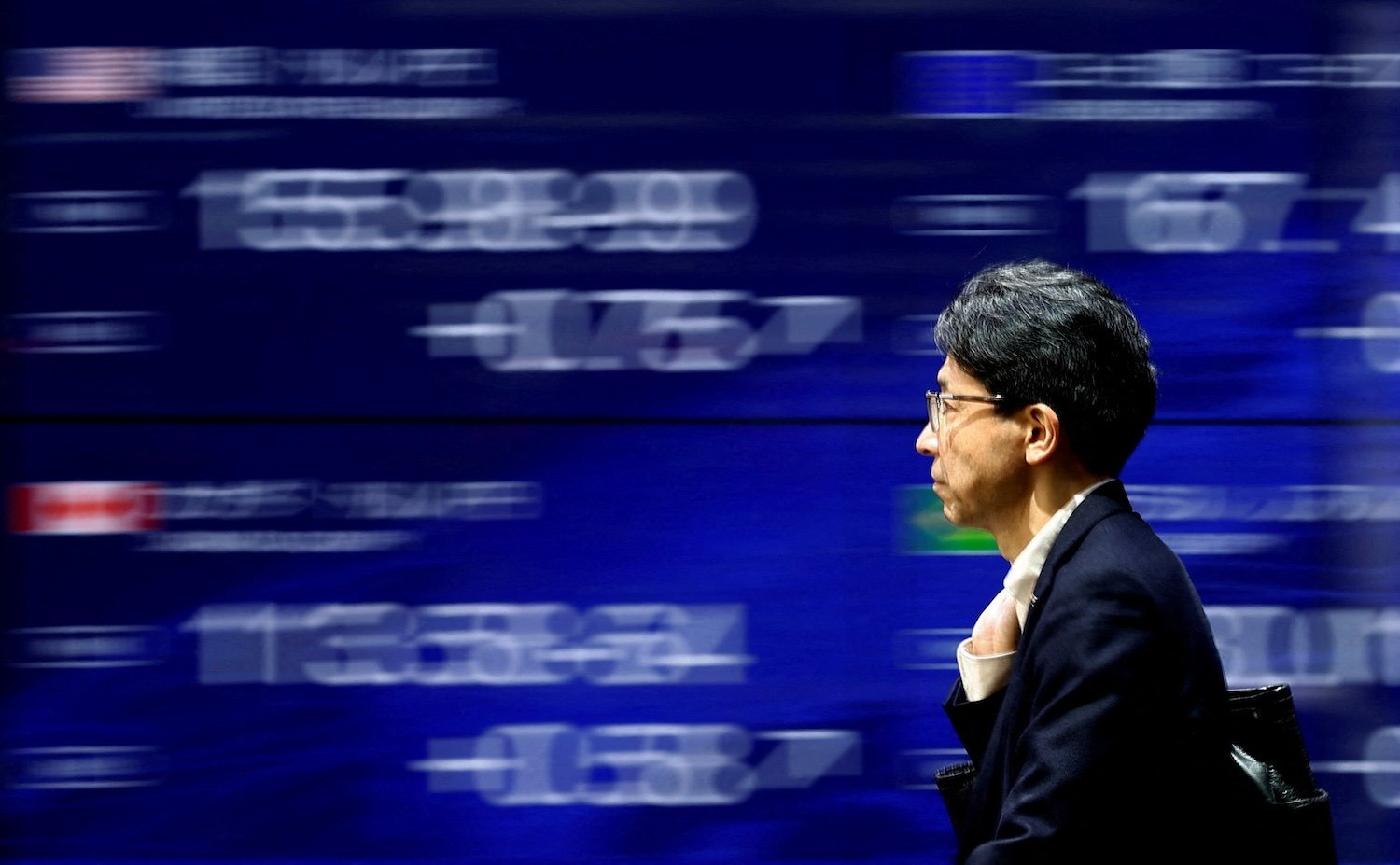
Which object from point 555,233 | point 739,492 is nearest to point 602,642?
point 739,492

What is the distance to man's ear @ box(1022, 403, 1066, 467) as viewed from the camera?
164 centimetres

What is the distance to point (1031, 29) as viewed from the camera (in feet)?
9.31

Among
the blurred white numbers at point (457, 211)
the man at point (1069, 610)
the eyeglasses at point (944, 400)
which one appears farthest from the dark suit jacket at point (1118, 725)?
the blurred white numbers at point (457, 211)

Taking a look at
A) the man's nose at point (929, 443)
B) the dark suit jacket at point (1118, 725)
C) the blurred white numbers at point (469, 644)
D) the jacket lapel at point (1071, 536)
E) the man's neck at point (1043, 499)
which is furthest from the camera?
the blurred white numbers at point (469, 644)

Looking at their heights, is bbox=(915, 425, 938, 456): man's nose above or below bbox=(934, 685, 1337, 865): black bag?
above

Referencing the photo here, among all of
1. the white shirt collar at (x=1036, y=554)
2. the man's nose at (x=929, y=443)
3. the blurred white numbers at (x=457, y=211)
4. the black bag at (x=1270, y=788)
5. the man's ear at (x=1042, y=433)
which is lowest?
the black bag at (x=1270, y=788)

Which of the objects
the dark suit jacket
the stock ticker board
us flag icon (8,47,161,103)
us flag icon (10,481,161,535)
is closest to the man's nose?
the dark suit jacket

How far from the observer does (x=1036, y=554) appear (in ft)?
5.47

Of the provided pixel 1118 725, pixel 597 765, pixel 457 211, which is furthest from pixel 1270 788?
pixel 457 211

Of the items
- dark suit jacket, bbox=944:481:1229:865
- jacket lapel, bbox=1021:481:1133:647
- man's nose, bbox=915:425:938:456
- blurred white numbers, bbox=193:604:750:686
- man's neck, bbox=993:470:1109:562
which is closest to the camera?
dark suit jacket, bbox=944:481:1229:865

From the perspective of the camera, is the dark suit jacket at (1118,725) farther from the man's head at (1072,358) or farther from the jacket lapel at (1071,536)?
the man's head at (1072,358)

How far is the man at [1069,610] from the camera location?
1.45m

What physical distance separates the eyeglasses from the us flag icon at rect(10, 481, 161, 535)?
1.70 m

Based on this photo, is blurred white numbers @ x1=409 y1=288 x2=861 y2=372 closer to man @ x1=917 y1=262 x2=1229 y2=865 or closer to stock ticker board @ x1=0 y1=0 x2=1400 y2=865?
stock ticker board @ x1=0 y1=0 x2=1400 y2=865
